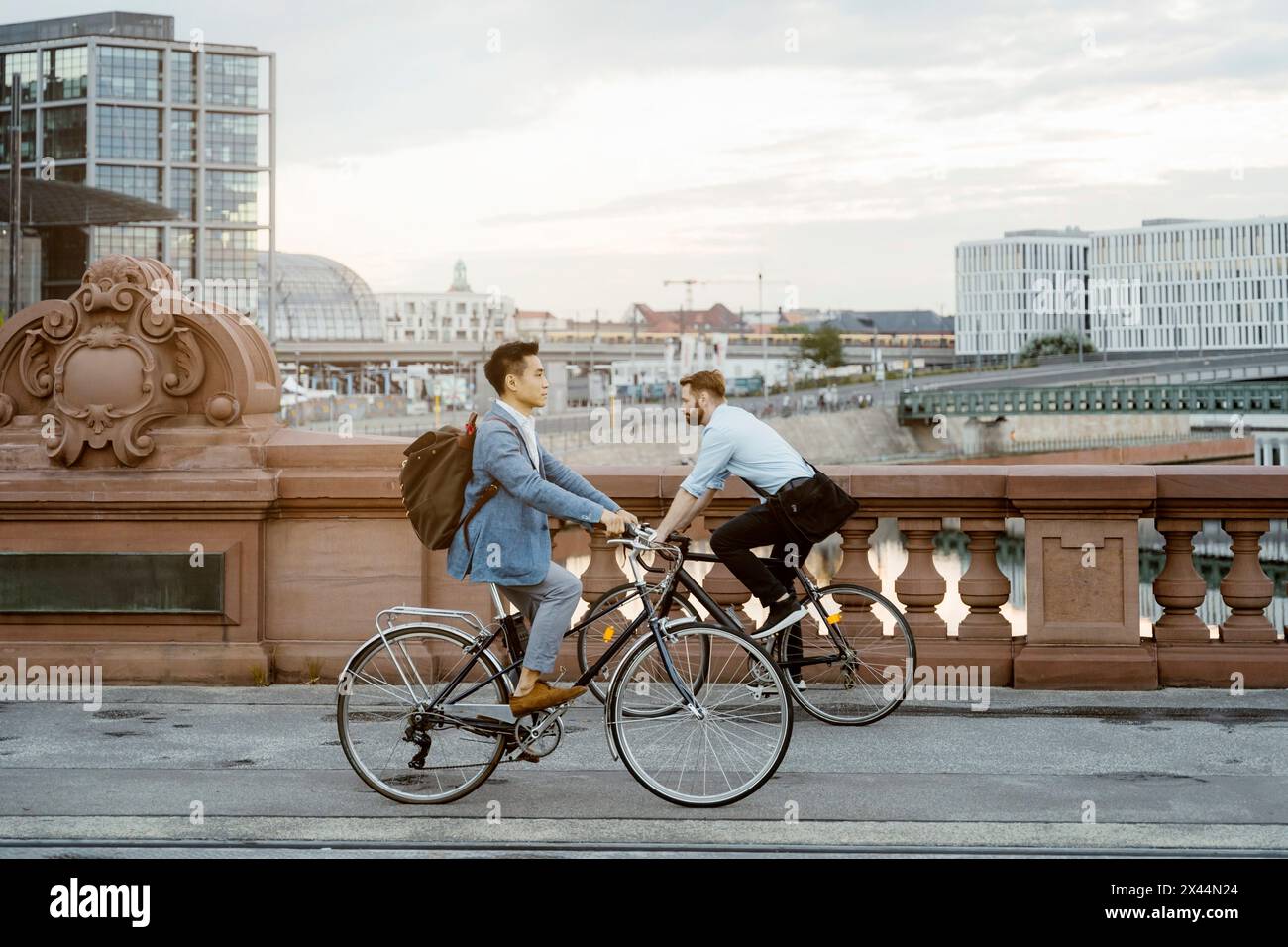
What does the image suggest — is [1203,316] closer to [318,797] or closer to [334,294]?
[334,294]

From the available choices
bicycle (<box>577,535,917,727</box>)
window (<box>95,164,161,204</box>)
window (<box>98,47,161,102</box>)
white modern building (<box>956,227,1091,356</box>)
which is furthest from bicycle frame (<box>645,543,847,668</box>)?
white modern building (<box>956,227,1091,356</box>)

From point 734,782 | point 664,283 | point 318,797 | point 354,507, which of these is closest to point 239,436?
point 354,507

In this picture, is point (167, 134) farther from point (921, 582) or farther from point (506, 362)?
point (506, 362)

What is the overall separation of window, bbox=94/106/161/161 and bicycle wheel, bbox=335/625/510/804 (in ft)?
290

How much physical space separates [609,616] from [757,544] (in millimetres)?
907

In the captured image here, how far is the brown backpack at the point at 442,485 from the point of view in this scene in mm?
6043

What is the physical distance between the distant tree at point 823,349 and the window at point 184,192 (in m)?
84.7

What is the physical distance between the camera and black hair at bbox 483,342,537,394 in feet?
19.9

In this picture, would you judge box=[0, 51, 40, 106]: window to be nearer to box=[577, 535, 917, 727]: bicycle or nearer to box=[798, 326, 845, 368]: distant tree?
box=[798, 326, 845, 368]: distant tree

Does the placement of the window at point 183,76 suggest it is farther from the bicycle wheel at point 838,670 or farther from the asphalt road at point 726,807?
the bicycle wheel at point 838,670

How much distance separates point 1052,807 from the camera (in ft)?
19.3

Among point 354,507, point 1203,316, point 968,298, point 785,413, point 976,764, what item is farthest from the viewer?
point 968,298

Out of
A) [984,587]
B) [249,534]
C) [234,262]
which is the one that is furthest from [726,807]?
[234,262]
